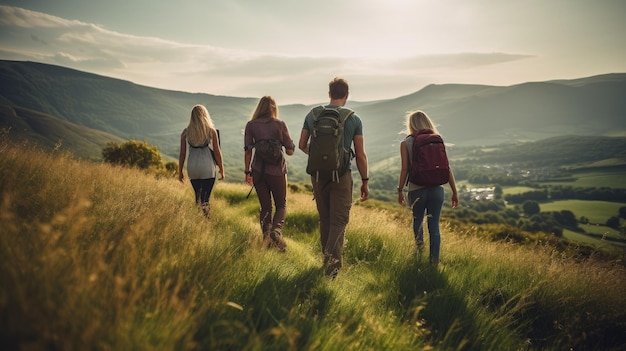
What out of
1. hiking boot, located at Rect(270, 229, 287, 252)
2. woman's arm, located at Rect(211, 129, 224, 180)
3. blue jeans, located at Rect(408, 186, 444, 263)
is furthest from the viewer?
woman's arm, located at Rect(211, 129, 224, 180)

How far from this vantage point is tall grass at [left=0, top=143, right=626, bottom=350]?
1.73 m

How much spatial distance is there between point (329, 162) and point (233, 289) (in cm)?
236

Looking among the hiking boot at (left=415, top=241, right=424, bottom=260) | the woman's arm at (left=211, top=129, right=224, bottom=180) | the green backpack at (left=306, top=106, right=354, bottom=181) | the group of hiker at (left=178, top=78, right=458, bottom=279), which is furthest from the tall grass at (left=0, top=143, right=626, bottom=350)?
the green backpack at (left=306, top=106, right=354, bottom=181)

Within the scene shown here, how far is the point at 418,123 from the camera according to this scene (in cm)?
581

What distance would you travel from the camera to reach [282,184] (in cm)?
604

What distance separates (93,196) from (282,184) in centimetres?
297

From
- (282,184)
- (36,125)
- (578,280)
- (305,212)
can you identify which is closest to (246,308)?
(282,184)

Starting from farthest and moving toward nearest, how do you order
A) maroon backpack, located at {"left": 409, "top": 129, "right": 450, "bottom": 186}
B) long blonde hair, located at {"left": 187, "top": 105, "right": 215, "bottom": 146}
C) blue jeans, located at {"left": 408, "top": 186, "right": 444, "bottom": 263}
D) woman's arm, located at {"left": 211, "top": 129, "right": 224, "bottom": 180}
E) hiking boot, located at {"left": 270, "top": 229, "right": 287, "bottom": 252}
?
woman's arm, located at {"left": 211, "top": 129, "right": 224, "bottom": 180}
long blonde hair, located at {"left": 187, "top": 105, "right": 215, "bottom": 146}
hiking boot, located at {"left": 270, "top": 229, "right": 287, "bottom": 252}
blue jeans, located at {"left": 408, "top": 186, "right": 444, "bottom": 263}
maroon backpack, located at {"left": 409, "top": 129, "right": 450, "bottom": 186}

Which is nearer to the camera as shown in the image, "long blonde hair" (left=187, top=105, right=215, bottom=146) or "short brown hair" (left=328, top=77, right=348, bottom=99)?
"short brown hair" (left=328, top=77, right=348, bottom=99)

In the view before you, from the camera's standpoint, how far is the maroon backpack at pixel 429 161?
212 inches

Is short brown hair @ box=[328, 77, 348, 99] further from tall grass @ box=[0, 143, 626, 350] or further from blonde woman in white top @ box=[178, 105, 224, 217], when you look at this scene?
blonde woman in white top @ box=[178, 105, 224, 217]

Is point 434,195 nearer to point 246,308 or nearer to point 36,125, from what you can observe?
point 246,308

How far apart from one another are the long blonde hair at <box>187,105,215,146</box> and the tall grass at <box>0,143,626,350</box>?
1.78 meters

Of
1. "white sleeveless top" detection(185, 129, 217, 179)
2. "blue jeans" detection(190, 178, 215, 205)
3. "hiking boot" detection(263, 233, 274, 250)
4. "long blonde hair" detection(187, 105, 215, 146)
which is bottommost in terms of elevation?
"hiking boot" detection(263, 233, 274, 250)
